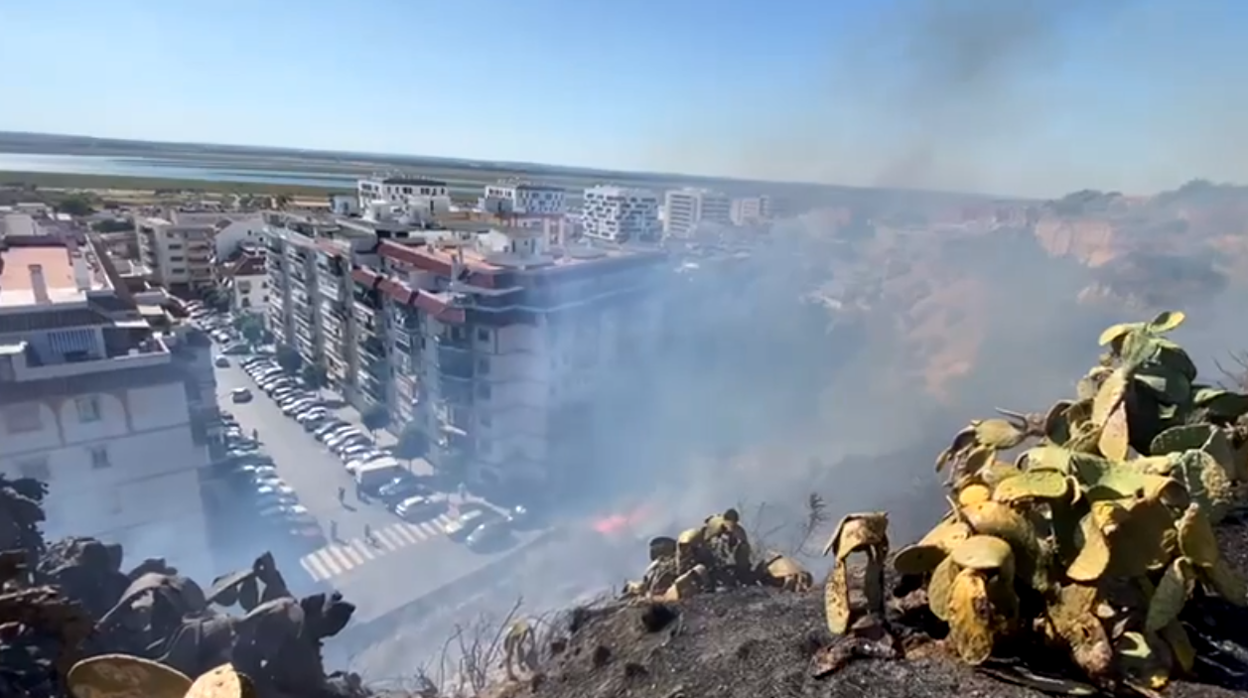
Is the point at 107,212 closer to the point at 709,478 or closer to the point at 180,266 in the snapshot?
the point at 180,266

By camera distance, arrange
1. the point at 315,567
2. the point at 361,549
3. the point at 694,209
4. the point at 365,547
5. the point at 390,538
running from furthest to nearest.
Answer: the point at 694,209 < the point at 390,538 < the point at 365,547 < the point at 361,549 < the point at 315,567

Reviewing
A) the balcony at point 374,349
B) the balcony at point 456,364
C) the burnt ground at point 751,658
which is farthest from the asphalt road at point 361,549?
the burnt ground at point 751,658

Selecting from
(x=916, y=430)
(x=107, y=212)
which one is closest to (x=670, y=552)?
(x=916, y=430)

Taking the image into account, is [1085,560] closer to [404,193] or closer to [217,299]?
[217,299]

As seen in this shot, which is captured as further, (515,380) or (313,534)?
(515,380)

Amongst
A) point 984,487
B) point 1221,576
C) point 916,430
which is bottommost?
point 916,430

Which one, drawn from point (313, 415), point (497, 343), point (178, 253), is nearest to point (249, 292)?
Answer: point (178, 253)

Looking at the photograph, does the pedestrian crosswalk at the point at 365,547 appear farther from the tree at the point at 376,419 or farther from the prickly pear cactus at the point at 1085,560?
the prickly pear cactus at the point at 1085,560
